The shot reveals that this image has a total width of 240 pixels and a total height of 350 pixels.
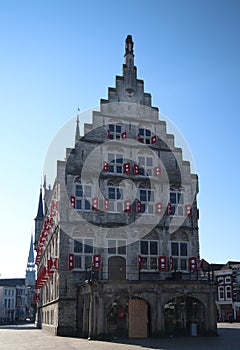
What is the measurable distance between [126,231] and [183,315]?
725 cm

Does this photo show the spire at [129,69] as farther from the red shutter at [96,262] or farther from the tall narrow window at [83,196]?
the red shutter at [96,262]

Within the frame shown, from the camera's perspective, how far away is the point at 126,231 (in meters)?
32.4

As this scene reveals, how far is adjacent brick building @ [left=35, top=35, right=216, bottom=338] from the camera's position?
27.1 m

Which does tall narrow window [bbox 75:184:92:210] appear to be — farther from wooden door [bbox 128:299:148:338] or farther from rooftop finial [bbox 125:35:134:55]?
rooftop finial [bbox 125:35:134:55]

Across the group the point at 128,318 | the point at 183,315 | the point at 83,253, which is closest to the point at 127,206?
the point at 83,253

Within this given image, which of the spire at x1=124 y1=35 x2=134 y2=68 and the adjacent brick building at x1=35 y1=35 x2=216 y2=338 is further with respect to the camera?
the spire at x1=124 y1=35 x2=134 y2=68

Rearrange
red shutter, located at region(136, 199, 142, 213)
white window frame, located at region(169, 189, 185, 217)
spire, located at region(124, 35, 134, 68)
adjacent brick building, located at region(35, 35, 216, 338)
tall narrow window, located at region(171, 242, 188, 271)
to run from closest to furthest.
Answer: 1. adjacent brick building, located at region(35, 35, 216, 338)
2. red shutter, located at region(136, 199, 142, 213)
3. tall narrow window, located at region(171, 242, 188, 271)
4. white window frame, located at region(169, 189, 185, 217)
5. spire, located at region(124, 35, 134, 68)

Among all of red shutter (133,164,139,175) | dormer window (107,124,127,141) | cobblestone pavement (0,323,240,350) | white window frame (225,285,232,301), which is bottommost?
cobblestone pavement (0,323,240,350)

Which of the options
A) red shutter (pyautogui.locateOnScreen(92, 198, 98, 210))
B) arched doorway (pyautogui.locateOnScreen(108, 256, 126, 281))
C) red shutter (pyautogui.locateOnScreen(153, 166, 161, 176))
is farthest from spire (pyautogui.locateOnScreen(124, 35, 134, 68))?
arched doorway (pyautogui.locateOnScreen(108, 256, 126, 281))

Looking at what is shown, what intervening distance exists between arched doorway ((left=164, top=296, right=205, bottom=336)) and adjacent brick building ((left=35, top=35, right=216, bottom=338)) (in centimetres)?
6

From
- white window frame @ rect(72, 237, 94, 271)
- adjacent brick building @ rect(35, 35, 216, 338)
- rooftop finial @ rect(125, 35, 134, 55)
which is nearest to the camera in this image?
adjacent brick building @ rect(35, 35, 216, 338)

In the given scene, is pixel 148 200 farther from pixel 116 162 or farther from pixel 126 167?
pixel 116 162

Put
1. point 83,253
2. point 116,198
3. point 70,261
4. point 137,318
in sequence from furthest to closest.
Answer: point 116,198
point 83,253
point 70,261
point 137,318

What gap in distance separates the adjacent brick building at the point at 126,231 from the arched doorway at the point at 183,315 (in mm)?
63
